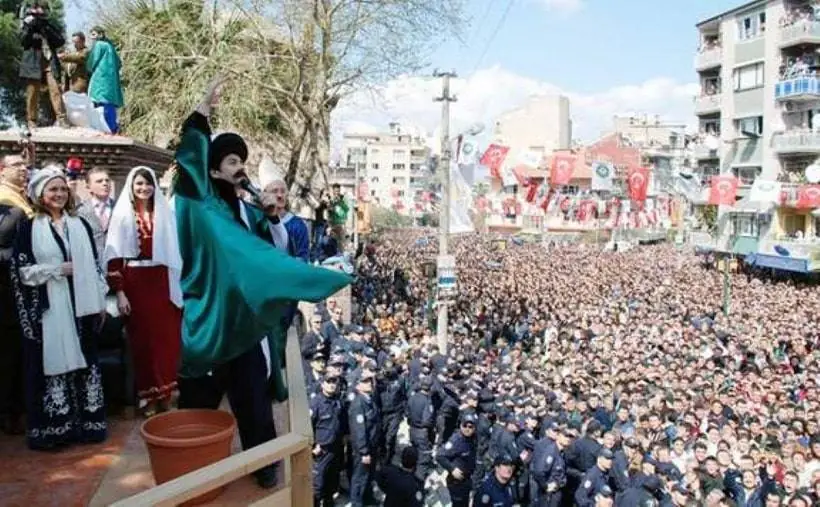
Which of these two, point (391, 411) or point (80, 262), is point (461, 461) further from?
point (80, 262)

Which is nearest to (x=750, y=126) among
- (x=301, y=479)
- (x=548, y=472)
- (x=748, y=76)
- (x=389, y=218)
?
(x=748, y=76)

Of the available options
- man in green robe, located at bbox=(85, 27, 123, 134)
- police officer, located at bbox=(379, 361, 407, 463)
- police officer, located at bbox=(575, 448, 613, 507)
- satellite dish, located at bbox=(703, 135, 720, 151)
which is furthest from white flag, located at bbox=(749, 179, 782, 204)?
man in green robe, located at bbox=(85, 27, 123, 134)

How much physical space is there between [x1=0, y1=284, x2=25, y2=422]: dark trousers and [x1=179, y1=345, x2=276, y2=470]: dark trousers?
121 cm

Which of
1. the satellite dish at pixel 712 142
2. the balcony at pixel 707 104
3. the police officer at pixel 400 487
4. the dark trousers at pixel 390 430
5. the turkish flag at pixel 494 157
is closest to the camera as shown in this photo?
the police officer at pixel 400 487

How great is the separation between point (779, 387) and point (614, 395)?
11.2ft

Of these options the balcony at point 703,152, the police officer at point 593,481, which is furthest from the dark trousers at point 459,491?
the balcony at point 703,152

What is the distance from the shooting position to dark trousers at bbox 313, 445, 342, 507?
9008 mm

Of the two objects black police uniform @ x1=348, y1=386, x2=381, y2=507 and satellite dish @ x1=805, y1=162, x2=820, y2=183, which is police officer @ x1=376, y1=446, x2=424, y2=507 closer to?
black police uniform @ x1=348, y1=386, x2=381, y2=507

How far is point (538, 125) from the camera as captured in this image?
293 ft

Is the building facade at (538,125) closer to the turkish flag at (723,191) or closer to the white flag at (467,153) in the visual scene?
the turkish flag at (723,191)

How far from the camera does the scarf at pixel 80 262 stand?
4.32 metres

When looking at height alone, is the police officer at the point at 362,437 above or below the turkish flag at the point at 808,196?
below

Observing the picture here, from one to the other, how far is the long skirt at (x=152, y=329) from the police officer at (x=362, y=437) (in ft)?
14.6

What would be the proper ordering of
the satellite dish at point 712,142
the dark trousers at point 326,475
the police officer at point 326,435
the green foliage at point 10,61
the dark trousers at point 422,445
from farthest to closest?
the satellite dish at point 712,142
the green foliage at point 10,61
the dark trousers at point 422,445
the dark trousers at point 326,475
the police officer at point 326,435
